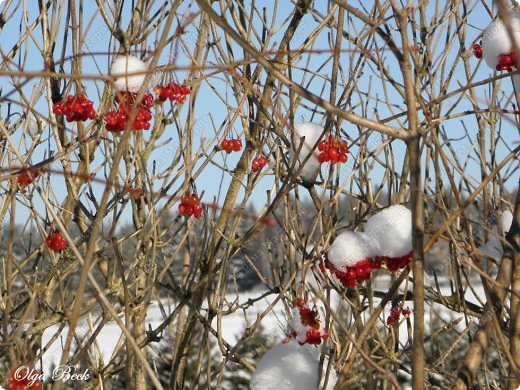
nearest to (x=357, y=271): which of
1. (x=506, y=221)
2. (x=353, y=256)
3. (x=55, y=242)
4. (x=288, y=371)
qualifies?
(x=353, y=256)

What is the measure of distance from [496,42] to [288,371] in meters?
1.07

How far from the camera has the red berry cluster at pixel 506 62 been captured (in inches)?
76.6

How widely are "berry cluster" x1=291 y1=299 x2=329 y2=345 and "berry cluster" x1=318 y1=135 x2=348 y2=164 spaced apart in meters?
0.42

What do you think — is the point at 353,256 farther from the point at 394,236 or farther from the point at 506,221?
the point at 506,221

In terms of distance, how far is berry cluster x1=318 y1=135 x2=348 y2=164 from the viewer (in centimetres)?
208

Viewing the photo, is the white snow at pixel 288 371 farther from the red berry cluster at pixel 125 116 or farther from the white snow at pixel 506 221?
the white snow at pixel 506 221

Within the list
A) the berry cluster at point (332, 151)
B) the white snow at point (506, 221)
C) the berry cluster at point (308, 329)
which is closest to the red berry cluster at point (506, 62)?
the berry cluster at point (332, 151)

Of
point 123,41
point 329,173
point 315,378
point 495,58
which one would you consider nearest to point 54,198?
point 123,41

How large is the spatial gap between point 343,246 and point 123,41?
146 cm

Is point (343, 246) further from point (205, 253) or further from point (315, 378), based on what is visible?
point (205, 253)

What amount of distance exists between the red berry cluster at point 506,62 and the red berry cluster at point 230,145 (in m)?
1.18

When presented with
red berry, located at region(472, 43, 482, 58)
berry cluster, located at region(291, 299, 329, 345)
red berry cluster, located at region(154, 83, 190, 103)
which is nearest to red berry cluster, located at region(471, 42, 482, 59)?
red berry, located at region(472, 43, 482, 58)

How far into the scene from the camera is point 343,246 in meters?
1.82

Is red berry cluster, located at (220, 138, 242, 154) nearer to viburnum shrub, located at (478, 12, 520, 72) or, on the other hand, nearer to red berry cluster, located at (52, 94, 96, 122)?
red berry cluster, located at (52, 94, 96, 122)
